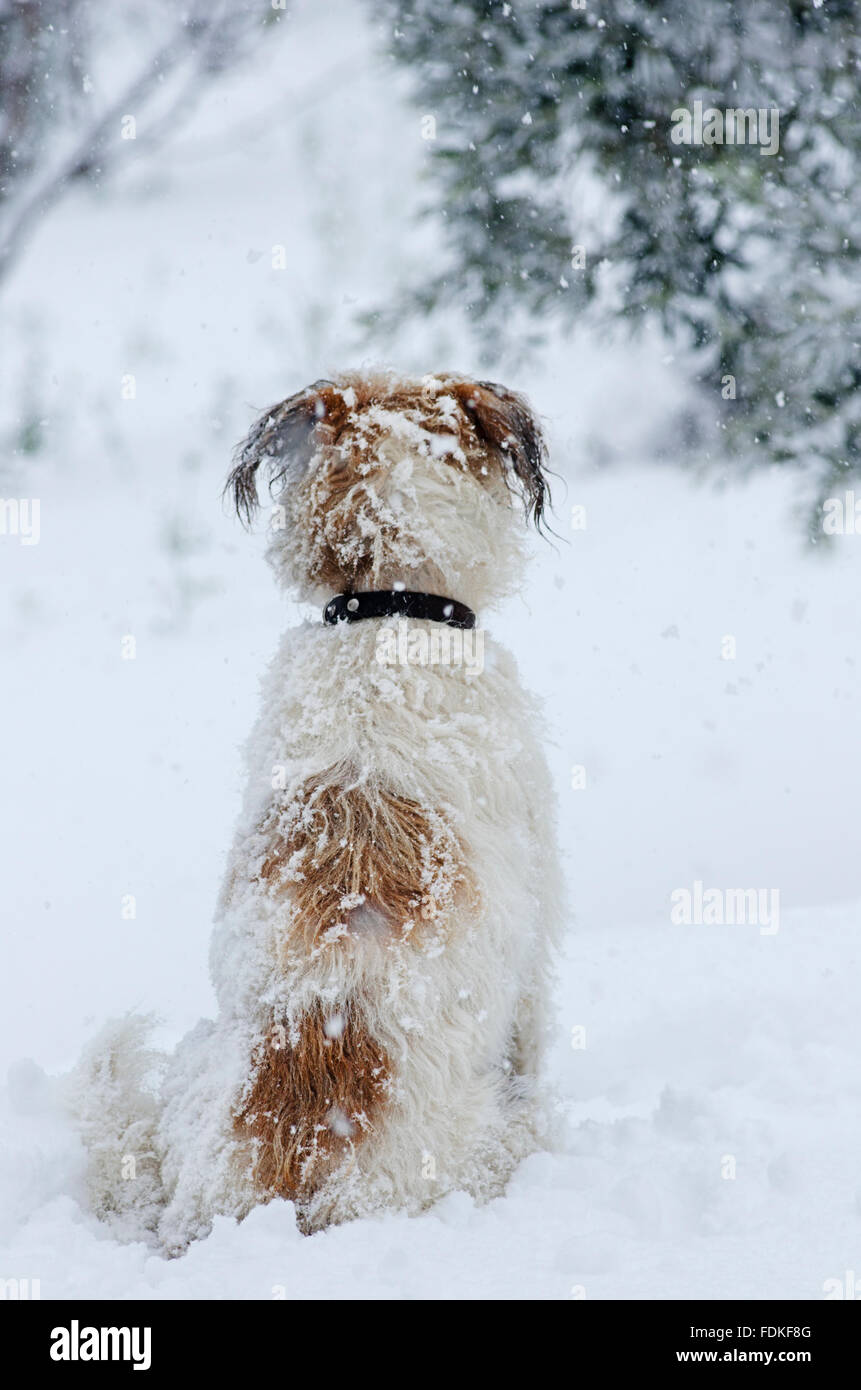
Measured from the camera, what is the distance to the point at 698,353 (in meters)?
7.19

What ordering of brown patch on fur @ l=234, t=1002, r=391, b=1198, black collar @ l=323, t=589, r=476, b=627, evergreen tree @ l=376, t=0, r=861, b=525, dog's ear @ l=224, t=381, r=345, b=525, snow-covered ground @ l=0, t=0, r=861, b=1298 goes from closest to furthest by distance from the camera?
brown patch on fur @ l=234, t=1002, r=391, b=1198
snow-covered ground @ l=0, t=0, r=861, b=1298
black collar @ l=323, t=589, r=476, b=627
dog's ear @ l=224, t=381, r=345, b=525
evergreen tree @ l=376, t=0, r=861, b=525

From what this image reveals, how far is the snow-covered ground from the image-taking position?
6.75 feet

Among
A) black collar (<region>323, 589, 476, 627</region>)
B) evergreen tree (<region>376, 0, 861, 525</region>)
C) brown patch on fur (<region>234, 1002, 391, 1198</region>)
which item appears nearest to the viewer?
brown patch on fur (<region>234, 1002, 391, 1198</region>)

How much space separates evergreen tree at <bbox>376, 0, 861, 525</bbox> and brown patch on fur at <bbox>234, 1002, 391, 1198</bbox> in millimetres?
5399

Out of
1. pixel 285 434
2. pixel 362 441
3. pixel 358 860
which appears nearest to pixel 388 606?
pixel 362 441

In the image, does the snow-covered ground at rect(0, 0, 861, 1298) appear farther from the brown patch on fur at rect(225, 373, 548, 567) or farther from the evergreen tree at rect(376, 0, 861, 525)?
the evergreen tree at rect(376, 0, 861, 525)

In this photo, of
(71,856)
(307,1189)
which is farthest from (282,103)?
(307,1189)

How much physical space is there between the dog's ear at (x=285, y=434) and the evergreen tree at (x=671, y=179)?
13.5 ft

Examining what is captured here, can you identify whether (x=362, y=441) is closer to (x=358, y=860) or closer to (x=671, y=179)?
(x=358, y=860)

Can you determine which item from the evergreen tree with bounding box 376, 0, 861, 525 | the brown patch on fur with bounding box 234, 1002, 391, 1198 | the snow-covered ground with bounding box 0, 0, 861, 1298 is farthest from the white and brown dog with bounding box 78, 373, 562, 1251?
the evergreen tree with bounding box 376, 0, 861, 525

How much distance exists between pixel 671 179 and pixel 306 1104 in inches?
237

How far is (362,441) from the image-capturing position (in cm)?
246

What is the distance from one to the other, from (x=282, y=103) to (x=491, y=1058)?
884 cm
